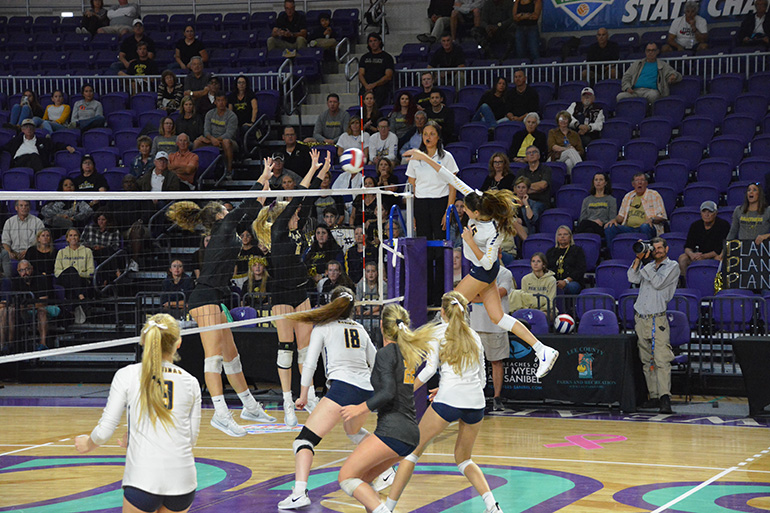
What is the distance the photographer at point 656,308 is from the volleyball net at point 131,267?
307cm

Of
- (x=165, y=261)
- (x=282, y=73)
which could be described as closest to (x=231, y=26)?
(x=282, y=73)

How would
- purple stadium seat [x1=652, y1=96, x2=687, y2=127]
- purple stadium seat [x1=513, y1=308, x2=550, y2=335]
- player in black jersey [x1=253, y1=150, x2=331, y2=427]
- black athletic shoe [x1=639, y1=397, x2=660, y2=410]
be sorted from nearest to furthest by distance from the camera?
player in black jersey [x1=253, y1=150, x2=331, y2=427], black athletic shoe [x1=639, y1=397, x2=660, y2=410], purple stadium seat [x1=513, y1=308, x2=550, y2=335], purple stadium seat [x1=652, y1=96, x2=687, y2=127]

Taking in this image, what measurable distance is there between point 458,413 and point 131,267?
8026mm

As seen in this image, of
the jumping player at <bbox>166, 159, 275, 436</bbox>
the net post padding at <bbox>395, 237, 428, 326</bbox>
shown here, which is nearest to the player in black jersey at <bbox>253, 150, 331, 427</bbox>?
the jumping player at <bbox>166, 159, 275, 436</bbox>

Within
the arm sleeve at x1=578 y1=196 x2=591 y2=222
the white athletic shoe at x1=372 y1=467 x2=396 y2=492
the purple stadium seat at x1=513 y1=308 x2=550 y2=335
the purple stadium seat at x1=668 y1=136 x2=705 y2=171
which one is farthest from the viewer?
the purple stadium seat at x1=668 y1=136 x2=705 y2=171

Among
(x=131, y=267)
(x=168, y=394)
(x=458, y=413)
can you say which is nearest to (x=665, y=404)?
(x=458, y=413)

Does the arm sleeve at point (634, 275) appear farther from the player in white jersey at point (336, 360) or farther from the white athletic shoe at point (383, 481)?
the player in white jersey at point (336, 360)

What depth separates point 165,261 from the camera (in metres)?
14.6

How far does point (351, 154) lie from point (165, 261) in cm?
643

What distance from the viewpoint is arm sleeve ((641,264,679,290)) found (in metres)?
11.7

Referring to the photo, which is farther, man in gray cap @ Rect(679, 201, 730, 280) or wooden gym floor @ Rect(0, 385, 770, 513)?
man in gray cap @ Rect(679, 201, 730, 280)

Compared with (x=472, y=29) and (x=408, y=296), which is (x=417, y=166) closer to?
(x=408, y=296)

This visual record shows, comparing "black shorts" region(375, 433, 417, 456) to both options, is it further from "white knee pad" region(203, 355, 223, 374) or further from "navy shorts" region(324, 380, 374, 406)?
"white knee pad" region(203, 355, 223, 374)

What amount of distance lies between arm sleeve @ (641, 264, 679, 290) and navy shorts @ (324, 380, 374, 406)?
520cm
